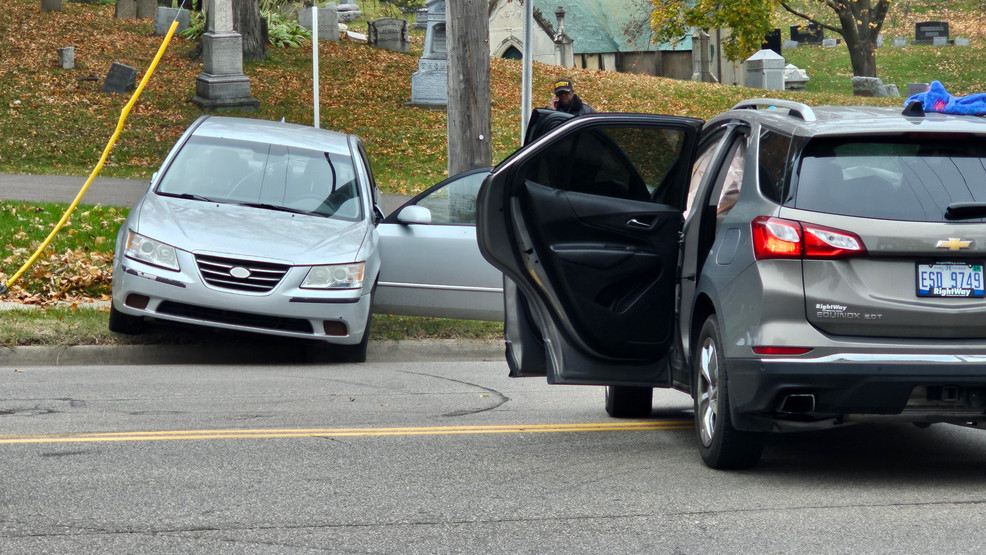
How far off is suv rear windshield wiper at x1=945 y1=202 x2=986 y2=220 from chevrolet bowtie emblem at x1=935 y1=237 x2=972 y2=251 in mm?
130

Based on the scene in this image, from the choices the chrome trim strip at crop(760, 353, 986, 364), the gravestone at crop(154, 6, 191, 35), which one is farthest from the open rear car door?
the gravestone at crop(154, 6, 191, 35)

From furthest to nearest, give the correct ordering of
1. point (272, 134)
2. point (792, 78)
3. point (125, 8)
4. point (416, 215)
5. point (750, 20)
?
1. point (792, 78)
2. point (750, 20)
3. point (125, 8)
4. point (272, 134)
5. point (416, 215)

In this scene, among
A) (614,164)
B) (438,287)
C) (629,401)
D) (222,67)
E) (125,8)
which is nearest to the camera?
(614,164)

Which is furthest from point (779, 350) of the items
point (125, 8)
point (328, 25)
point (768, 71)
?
point (768, 71)

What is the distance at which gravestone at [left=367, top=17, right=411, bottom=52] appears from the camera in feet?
121

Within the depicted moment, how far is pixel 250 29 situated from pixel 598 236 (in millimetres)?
27386

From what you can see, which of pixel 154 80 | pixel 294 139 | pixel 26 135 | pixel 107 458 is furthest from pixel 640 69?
pixel 107 458

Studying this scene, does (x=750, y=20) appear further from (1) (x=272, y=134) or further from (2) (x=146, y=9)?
(1) (x=272, y=134)

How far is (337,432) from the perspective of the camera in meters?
7.04

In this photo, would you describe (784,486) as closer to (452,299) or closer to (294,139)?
(452,299)

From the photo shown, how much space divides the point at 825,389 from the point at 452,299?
598 cm

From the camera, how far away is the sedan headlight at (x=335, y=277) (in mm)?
9445

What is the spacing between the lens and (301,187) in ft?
35.2

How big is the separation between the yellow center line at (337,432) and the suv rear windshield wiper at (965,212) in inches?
98.3
